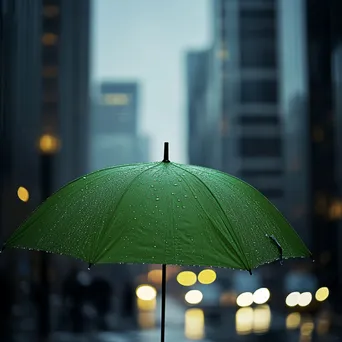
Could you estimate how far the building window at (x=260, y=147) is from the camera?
9088 centimetres

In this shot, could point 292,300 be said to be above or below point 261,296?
above

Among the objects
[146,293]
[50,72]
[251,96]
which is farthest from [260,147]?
[146,293]

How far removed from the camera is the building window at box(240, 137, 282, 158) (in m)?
90.9

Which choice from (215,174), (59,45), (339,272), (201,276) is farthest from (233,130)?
(215,174)

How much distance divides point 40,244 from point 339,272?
30.1 meters

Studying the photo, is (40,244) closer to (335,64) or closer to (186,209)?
(186,209)

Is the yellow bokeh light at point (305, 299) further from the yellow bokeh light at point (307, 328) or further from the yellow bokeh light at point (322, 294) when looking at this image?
the yellow bokeh light at point (307, 328)

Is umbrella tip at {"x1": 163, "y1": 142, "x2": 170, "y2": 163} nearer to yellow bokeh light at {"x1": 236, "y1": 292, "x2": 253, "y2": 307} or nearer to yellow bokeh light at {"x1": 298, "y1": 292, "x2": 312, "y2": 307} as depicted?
yellow bokeh light at {"x1": 298, "y1": 292, "x2": 312, "y2": 307}

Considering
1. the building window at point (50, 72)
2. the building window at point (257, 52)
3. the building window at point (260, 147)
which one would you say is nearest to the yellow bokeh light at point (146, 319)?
the building window at point (50, 72)

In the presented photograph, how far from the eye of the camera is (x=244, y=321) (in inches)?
865

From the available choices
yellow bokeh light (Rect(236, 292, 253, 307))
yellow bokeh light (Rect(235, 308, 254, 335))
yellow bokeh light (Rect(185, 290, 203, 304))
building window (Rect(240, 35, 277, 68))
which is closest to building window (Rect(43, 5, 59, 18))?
yellow bokeh light (Rect(185, 290, 203, 304))

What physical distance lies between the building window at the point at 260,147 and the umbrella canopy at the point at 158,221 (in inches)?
3452

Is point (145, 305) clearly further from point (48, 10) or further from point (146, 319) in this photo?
point (48, 10)

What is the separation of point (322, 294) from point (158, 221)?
75.5ft
